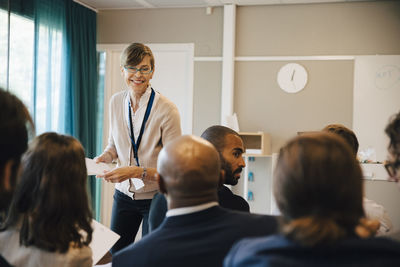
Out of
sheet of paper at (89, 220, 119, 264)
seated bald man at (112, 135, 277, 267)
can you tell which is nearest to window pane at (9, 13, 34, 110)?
sheet of paper at (89, 220, 119, 264)

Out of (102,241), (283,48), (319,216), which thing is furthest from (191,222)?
(283,48)

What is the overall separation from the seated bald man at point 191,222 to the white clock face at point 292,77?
3.73 metres

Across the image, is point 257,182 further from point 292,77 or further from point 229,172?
point 229,172

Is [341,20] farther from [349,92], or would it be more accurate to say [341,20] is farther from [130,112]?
[130,112]

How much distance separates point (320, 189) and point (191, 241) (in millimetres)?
412

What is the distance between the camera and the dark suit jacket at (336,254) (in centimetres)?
82

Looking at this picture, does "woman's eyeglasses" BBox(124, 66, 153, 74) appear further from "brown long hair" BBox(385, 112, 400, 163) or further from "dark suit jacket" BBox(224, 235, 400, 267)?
"dark suit jacket" BBox(224, 235, 400, 267)

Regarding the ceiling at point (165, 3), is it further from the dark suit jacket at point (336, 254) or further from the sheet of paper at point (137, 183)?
the dark suit jacket at point (336, 254)

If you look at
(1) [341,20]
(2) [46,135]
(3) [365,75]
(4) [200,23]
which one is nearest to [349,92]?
(3) [365,75]

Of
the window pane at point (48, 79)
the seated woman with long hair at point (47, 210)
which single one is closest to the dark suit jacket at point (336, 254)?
the seated woman with long hair at point (47, 210)

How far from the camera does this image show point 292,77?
482cm

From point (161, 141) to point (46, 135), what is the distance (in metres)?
1.18

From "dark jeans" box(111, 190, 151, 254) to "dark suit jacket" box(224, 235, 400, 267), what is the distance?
1571mm

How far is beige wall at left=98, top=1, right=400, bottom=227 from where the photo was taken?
15.2ft
